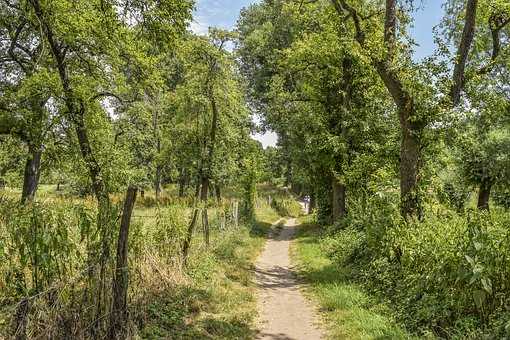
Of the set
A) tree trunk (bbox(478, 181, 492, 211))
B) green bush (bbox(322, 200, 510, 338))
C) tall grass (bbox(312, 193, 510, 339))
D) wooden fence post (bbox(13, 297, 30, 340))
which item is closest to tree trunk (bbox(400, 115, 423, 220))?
tall grass (bbox(312, 193, 510, 339))

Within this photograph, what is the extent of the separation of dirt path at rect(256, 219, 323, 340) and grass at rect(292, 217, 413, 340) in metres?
0.33

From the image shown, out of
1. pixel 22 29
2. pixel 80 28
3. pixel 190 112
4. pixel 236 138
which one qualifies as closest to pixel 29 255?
pixel 80 28

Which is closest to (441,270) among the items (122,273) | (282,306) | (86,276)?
(282,306)

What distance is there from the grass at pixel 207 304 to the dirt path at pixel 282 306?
297mm

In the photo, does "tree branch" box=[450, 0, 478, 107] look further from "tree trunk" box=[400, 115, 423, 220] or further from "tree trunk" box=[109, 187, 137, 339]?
"tree trunk" box=[109, 187, 137, 339]

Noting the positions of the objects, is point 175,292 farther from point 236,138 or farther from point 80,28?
point 236,138

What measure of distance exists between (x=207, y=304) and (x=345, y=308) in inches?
111

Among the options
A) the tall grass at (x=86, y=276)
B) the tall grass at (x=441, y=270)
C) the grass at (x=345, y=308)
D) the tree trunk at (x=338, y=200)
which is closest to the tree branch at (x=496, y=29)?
the tall grass at (x=441, y=270)

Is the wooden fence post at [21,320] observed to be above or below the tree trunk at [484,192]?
below

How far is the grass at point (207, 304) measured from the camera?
24.7 feet

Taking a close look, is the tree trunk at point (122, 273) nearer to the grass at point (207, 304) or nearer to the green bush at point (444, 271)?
the grass at point (207, 304)

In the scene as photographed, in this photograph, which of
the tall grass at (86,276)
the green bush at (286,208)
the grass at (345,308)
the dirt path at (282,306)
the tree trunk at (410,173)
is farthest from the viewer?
the green bush at (286,208)

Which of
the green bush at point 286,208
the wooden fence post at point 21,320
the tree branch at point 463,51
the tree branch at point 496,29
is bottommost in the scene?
the wooden fence post at point 21,320

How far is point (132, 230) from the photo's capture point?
7910 millimetres
